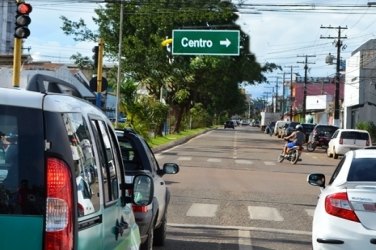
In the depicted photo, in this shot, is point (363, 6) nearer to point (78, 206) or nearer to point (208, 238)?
point (208, 238)

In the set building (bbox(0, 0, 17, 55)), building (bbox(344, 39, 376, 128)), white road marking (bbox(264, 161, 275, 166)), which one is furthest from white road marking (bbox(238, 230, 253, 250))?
building (bbox(0, 0, 17, 55))

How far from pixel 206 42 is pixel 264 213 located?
19362 millimetres

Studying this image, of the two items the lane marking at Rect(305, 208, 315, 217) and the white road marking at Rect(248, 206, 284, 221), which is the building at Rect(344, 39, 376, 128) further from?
the white road marking at Rect(248, 206, 284, 221)

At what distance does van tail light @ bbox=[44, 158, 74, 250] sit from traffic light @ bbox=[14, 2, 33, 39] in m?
13.0

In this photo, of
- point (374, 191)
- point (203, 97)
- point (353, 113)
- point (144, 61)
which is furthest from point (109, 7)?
point (374, 191)

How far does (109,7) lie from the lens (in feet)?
171

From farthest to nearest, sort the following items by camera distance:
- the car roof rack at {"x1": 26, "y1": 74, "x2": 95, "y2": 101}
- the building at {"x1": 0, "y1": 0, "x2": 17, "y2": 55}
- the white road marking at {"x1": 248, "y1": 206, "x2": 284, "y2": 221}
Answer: the building at {"x1": 0, "y1": 0, "x2": 17, "y2": 55} → the white road marking at {"x1": 248, "y1": 206, "x2": 284, "y2": 221} → the car roof rack at {"x1": 26, "y1": 74, "x2": 95, "y2": 101}

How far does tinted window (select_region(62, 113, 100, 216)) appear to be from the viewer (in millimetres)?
3479

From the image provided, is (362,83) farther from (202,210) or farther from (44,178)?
(44,178)

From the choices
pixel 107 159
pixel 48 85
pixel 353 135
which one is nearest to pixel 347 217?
pixel 107 159

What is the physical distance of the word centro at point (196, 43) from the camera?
107 feet

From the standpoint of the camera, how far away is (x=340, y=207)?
7008 millimetres

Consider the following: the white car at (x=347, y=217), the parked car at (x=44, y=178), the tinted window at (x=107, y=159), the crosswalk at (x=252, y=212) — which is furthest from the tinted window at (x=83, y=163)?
the crosswalk at (x=252, y=212)

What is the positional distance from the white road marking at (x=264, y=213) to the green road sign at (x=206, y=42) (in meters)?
18.0
